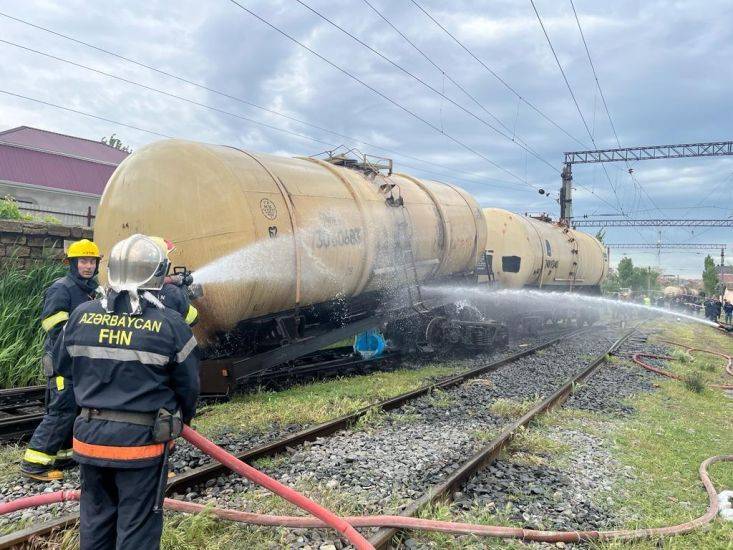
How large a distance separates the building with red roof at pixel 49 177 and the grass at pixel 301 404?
62.9 ft

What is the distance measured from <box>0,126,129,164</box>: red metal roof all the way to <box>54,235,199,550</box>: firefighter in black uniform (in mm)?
32124

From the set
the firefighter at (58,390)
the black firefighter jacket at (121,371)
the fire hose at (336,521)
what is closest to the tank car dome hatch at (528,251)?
the fire hose at (336,521)

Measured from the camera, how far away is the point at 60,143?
3128cm

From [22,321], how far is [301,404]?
452 centimetres

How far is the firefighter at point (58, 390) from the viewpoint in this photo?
4.12 m

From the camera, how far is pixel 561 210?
31.2 metres

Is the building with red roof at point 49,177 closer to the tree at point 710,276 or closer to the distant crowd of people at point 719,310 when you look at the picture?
the distant crowd of people at point 719,310

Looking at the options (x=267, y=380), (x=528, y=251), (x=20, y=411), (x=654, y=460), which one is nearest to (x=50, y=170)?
(x=528, y=251)

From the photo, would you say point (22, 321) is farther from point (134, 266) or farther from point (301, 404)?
point (134, 266)

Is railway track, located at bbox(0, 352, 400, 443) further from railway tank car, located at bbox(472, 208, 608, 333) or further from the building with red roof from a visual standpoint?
the building with red roof

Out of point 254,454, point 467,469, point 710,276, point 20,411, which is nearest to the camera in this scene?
point 467,469

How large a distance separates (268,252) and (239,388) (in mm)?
2205

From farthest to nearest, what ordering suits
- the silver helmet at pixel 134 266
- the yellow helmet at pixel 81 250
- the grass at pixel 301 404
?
the grass at pixel 301 404 → the yellow helmet at pixel 81 250 → the silver helmet at pixel 134 266

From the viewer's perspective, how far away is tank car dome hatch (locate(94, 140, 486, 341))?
19.7 ft
